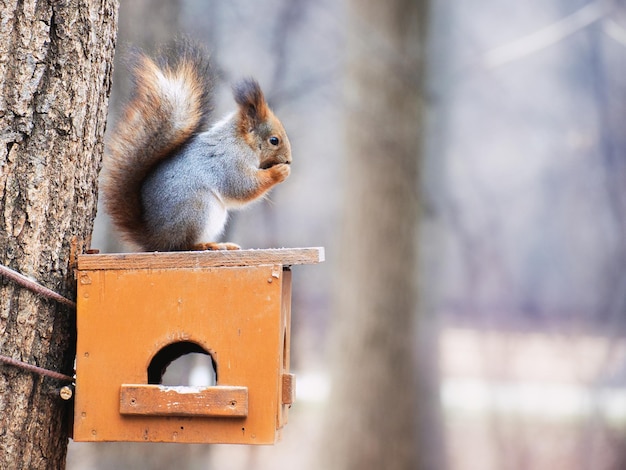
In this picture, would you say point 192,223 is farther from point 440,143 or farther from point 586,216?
point 586,216

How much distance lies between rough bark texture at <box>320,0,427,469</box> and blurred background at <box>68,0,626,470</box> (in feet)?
0.04

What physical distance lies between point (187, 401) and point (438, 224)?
5520 mm

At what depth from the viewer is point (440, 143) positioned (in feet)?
22.2

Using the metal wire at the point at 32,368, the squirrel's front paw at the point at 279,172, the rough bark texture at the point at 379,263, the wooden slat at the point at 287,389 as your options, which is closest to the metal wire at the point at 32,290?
the metal wire at the point at 32,368

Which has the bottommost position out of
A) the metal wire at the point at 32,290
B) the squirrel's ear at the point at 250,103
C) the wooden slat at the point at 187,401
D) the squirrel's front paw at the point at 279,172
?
the wooden slat at the point at 187,401

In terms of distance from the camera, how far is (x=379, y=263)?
497 cm

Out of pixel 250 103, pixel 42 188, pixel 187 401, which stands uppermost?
pixel 250 103

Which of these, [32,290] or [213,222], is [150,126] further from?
[32,290]

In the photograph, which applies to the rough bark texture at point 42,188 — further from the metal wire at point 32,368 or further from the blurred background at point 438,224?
the blurred background at point 438,224

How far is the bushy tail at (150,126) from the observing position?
1.96 metres

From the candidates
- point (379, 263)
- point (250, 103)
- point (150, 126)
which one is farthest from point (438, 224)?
point (150, 126)

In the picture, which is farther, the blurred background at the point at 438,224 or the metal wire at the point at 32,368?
the blurred background at the point at 438,224

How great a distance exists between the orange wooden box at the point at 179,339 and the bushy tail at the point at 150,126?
0.26 meters

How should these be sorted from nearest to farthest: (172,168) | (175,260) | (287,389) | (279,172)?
(175,260) → (287,389) → (172,168) → (279,172)
